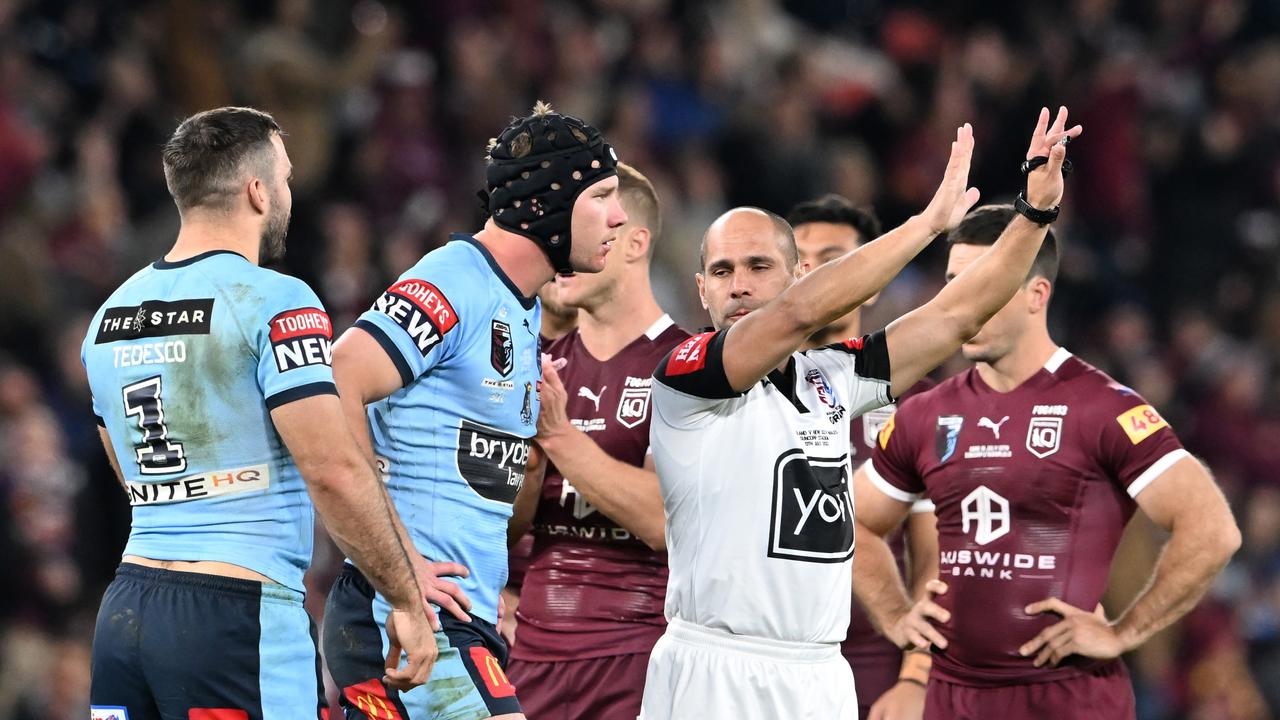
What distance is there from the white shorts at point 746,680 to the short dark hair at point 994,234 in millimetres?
1851

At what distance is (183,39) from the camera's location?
11.1m

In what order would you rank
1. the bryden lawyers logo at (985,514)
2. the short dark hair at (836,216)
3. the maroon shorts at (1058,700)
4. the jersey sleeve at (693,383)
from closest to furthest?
the jersey sleeve at (693,383), the maroon shorts at (1058,700), the bryden lawyers logo at (985,514), the short dark hair at (836,216)

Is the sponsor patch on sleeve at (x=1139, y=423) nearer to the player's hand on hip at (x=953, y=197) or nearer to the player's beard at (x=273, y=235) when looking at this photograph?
the player's hand on hip at (x=953, y=197)

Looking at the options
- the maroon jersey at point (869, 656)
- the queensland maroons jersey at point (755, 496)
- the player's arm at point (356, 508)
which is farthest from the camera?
the maroon jersey at point (869, 656)

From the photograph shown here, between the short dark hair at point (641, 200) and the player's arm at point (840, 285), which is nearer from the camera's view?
the player's arm at point (840, 285)

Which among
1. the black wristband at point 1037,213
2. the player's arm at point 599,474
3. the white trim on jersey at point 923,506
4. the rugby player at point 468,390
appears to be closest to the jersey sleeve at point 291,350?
the rugby player at point 468,390

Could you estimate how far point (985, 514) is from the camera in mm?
5832

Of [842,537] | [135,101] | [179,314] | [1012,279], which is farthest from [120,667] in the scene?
[135,101]

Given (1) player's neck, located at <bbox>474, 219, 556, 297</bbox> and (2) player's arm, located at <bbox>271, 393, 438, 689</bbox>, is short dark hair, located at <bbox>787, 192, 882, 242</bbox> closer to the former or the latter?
(1) player's neck, located at <bbox>474, 219, 556, 297</bbox>

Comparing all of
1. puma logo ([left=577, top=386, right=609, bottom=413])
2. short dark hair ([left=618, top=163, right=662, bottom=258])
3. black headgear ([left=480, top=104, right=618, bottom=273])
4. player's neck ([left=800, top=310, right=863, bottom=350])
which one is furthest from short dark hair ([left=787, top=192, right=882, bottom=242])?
black headgear ([left=480, top=104, right=618, bottom=273])

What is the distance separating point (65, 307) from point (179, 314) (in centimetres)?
592

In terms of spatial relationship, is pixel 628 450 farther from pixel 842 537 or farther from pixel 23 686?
pixel 23 686

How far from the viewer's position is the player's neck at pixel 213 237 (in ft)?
14.7

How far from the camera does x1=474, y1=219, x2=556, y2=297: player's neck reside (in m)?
4.84
